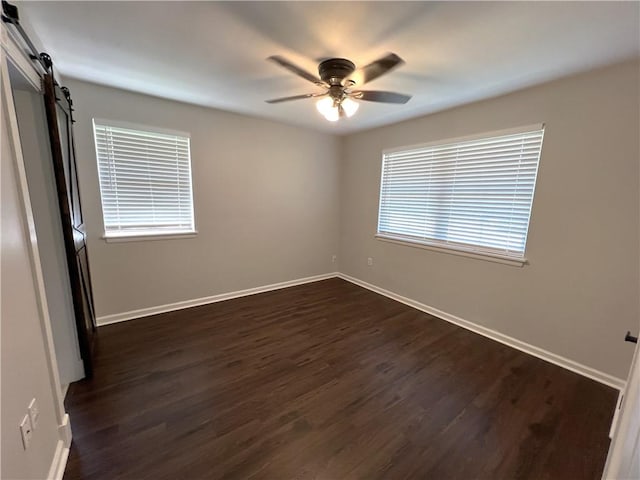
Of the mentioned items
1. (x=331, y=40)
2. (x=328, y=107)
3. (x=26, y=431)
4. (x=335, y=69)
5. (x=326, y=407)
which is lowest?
(x=326, y=407)

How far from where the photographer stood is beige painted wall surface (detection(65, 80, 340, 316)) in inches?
107

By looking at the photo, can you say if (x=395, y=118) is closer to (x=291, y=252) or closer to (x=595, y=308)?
(x=291, y=252)

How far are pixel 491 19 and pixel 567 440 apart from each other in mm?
2561

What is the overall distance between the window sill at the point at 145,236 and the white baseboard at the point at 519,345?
287 cm

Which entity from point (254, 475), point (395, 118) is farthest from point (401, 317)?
point (395, 118)

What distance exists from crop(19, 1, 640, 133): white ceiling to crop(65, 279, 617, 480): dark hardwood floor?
2.45 meters

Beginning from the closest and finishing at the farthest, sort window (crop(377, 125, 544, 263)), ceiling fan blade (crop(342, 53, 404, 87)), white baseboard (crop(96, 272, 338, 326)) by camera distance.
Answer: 1. ceiling fan blade (crop(342, 53, 404, 87))
2. window (crop(377, 125, 544, 263))
3. white baseboard (crop(96, 272, 338, 326))

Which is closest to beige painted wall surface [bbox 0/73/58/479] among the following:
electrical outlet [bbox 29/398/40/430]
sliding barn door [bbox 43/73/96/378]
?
electrical outlet [bbox 29/398/40/430]

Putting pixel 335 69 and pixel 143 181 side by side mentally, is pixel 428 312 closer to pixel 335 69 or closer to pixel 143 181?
pixel 335 69

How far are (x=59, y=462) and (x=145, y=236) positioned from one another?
2.12 m

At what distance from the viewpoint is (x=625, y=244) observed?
200 cm

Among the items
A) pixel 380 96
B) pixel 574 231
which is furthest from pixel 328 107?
pixel 574 231

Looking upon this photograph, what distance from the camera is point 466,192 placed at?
296 centimetres

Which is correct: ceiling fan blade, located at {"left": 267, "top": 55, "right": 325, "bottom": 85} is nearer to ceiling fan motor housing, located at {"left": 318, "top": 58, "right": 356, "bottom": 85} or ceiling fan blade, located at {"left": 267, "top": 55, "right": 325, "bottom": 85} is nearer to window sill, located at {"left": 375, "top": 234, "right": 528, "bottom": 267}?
ceiling fan motor housing, located at {"left": 318, "top": 58, "right": 356, "bottom": 85}
